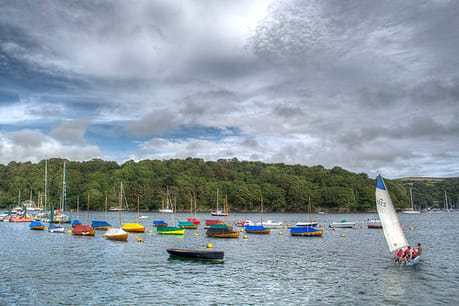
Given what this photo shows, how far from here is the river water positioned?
33469mm

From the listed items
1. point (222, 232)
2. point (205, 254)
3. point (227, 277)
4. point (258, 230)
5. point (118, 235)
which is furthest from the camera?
point (258, 230)

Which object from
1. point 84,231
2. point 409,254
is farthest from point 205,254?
point 84,231

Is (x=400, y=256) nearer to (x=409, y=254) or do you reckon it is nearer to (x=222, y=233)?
(x=409, y=254)

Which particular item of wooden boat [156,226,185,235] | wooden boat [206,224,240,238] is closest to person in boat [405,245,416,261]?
wooden boat [206,224,240,238]

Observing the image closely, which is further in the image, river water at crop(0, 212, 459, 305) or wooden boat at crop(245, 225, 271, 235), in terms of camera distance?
wooden boat at crop(245, 225, 271, 235)

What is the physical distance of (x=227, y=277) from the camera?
4212 centimetres

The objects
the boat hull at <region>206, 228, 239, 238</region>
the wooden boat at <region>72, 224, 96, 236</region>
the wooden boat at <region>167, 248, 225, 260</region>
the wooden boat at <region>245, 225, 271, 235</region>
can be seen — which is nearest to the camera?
the wooden boat at <region>167, 248, 225, 260</region>

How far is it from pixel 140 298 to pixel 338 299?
655 inches

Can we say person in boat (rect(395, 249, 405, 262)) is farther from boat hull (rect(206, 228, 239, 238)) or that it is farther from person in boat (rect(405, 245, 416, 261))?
boat hull (rect(206, 228, 239, 238))

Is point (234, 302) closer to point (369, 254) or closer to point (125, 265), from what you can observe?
point (125, 265)

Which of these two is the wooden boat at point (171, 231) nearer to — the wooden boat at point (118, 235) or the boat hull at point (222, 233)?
the boat hull at point (222, 233)

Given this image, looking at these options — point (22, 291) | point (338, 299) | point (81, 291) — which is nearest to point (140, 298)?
point (81, 291)

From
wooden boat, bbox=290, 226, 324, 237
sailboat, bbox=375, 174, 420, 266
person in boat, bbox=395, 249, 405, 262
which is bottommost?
wooden boat, bbox=290, 226, 324, 237

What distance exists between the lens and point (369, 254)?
60.5m
